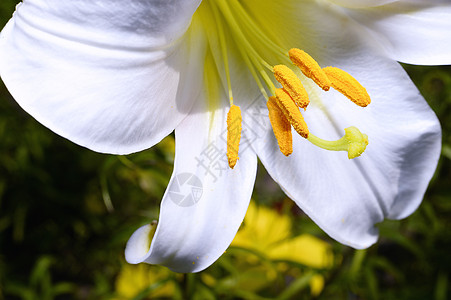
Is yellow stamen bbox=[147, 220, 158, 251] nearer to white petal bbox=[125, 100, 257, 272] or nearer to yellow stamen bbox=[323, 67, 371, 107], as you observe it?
white petal bbox=[125, 100, 257, 272]

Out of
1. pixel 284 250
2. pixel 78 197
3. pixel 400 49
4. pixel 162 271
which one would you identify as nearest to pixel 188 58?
pixel 400 49

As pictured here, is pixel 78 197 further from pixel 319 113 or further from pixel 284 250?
pixel 319 113

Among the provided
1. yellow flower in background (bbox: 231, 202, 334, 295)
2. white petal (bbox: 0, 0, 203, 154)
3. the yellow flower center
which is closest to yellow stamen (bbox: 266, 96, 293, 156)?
the yellow flower center

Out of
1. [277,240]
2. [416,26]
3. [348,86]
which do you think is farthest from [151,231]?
[277,240]

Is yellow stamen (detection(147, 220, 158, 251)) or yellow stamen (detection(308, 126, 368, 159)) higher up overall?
yellow stamen (detection(308, 126, 368, 159))

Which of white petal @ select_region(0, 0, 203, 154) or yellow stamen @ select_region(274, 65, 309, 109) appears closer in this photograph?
white petal @ select_region(0, 0, 203, 154)

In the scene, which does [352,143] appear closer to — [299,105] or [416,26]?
[299,105]
